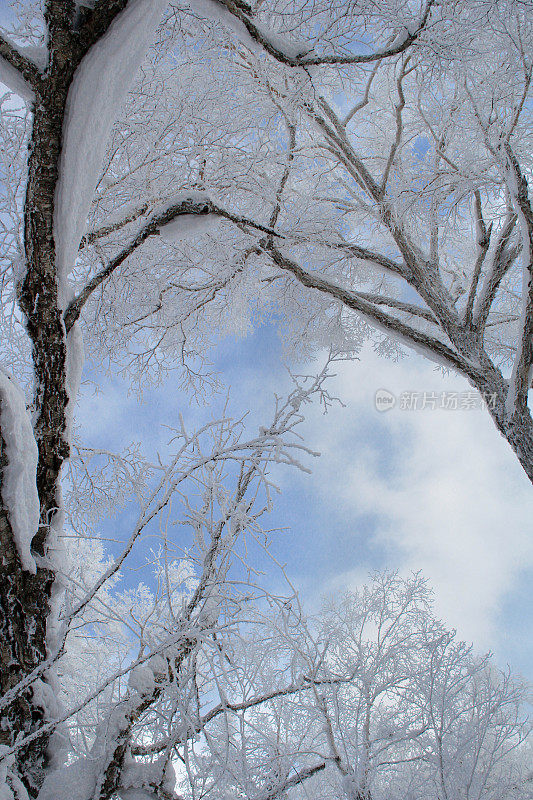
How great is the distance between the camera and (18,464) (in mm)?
2088

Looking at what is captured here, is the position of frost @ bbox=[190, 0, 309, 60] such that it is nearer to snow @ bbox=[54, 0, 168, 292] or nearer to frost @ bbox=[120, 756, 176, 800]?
snow @ bbox=[54, 0, 168, 292]

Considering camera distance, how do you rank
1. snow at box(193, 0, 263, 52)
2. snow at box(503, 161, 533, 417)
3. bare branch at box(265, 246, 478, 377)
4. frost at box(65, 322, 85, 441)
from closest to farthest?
1. frost at box(65, 322, 85, 441)
2. snow at box(193, 0, 263, 52)
3. snow at box(503, 161, 533, 417)
4. bare branch at box(265, 246, 478, 377)

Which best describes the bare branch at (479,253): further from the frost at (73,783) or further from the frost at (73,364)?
the frost at (73,783)

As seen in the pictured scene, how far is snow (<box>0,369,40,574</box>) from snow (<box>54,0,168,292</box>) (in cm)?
85

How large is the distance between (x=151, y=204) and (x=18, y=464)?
2.65m

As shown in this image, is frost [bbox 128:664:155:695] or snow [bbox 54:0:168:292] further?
snow [bbox 54:0:168:292]

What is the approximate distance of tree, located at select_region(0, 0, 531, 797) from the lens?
2.16m

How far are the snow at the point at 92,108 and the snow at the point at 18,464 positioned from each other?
85cm

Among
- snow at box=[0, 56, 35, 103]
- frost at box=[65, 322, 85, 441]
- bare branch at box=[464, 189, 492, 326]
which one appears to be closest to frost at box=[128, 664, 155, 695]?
frost at box=[65, 322, 85, 441]

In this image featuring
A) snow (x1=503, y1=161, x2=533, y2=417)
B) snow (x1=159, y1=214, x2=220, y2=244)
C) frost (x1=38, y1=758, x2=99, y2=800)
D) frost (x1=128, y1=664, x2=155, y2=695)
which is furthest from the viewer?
snow (x1=503, y1=161, x2=533, y2=417)

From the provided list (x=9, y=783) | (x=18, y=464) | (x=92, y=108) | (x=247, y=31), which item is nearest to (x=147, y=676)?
(x=9, y=783)

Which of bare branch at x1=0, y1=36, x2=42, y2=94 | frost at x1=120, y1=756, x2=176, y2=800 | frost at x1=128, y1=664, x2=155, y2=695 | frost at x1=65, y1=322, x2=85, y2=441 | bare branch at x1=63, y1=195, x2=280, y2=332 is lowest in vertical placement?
frost at x1=120, y1=756, x2=176, y2=800

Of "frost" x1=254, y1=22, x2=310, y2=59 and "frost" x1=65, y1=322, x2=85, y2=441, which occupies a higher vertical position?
"frost" x1=254, y1=22, x2=310, y2=59

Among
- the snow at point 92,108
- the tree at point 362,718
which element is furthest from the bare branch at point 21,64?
the tree at point 362,718
